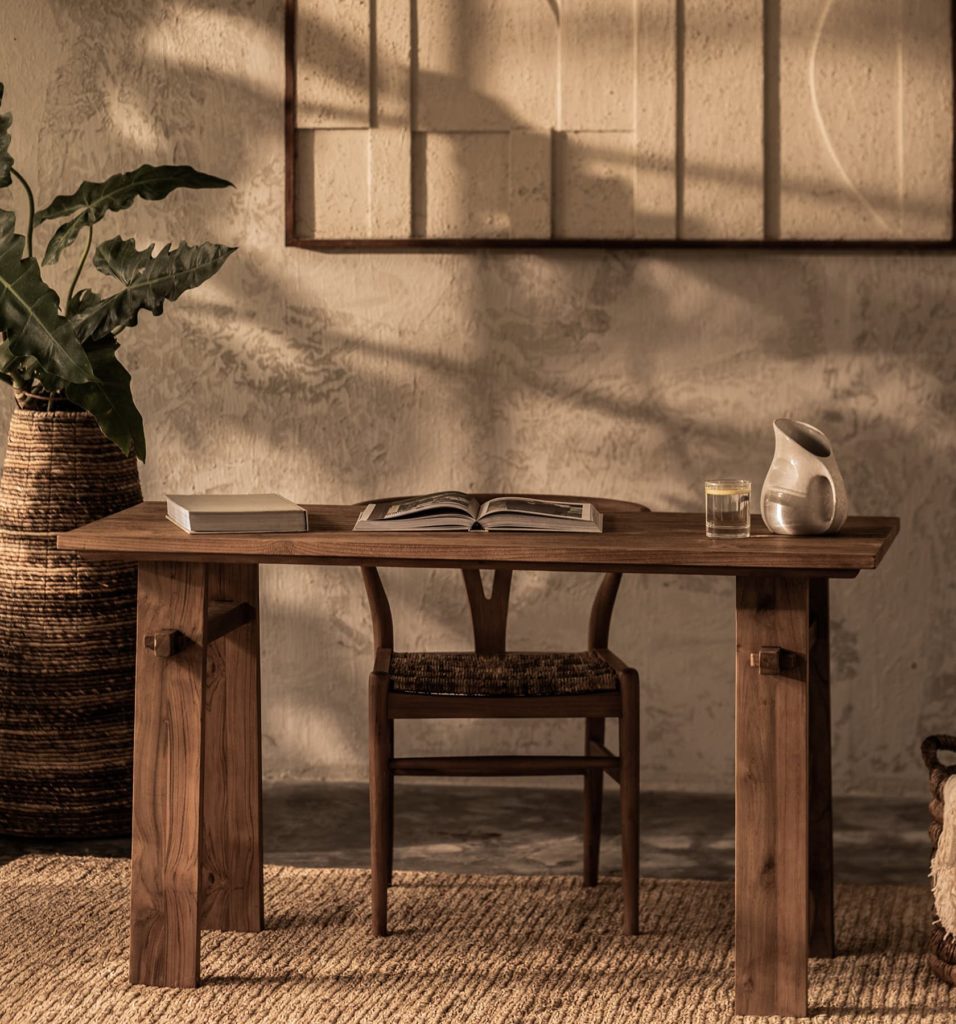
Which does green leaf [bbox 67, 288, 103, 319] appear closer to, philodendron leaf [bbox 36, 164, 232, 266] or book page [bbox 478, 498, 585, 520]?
philodendron leaf [bbox 36, 164, 232, 266]

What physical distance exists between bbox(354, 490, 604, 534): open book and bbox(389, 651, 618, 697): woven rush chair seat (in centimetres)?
31

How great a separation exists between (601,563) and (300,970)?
0.89 metres

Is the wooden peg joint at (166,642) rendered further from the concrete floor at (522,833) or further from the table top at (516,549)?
the concrete floor at (522,833)

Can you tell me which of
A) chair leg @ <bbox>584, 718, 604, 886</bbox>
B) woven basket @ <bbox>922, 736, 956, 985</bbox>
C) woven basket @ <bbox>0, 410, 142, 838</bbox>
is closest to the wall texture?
woven basket @ <bbox>0, 410, 142, 838</bbox>

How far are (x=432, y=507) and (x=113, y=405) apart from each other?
36.3 inches

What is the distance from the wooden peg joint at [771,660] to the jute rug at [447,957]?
1.82 ft

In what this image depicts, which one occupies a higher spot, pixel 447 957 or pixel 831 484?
pixel 831 484

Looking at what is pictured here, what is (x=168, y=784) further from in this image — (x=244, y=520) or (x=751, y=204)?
(x=751, y=204)

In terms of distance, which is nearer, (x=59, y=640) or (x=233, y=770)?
(x=233, y=770)

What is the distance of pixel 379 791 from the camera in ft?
8.87

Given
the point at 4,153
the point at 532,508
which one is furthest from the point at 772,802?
the point at 4,153

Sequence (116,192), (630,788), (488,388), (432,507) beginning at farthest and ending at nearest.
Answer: (488,388) < (116,192) < (630,788) < (432,507)

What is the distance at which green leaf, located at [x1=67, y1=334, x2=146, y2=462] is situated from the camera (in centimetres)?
311

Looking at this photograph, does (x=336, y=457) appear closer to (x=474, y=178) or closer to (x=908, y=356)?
(x=474, y=178)
